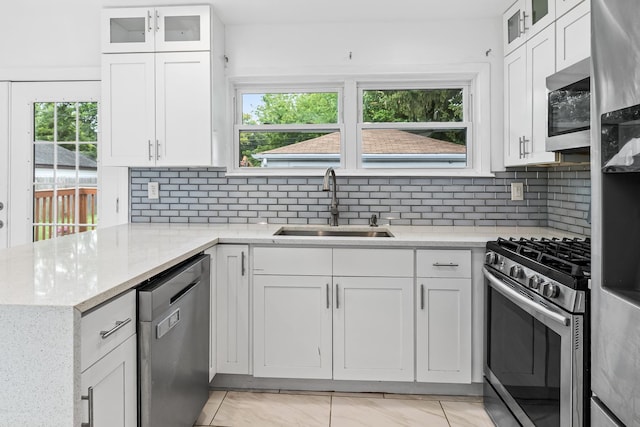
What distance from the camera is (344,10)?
113 inches

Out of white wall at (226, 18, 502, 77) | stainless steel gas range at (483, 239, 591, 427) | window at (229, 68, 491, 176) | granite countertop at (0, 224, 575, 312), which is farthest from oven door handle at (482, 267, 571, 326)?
white wall at (226, 18, 502, 77)

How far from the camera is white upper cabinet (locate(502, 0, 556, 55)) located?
2309mm

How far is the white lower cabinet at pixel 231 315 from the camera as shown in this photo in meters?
2.52

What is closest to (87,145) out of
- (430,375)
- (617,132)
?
(430,375)

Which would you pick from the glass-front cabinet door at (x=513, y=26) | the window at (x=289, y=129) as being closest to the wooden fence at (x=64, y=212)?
the window at (x=289, y=129)

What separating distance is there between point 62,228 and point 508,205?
3.20 meters

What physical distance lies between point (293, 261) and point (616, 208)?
1.70 meters

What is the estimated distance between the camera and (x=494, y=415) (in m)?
2.20

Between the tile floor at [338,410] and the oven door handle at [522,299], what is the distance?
0.73 m

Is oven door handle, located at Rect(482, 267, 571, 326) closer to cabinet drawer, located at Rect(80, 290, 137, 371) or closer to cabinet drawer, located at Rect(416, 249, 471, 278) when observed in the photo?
cabinet drawer, located at Rect(416, 249, 471, 278)

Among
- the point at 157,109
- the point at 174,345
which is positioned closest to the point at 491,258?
the point at 174,345

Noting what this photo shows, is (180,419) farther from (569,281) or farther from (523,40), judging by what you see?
(523,40)

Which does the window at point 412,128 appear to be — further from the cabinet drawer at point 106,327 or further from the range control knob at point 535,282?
the cabinet drawer at point 106,327

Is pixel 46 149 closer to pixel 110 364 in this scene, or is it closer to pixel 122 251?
pixel 122 251
